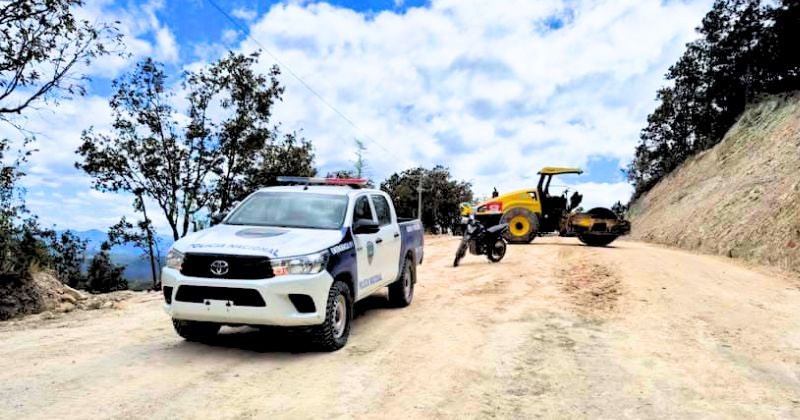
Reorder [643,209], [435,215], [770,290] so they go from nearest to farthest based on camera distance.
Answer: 1. [770,290]
2. [643,209]
3. [435,215]

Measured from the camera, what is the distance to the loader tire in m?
19.2

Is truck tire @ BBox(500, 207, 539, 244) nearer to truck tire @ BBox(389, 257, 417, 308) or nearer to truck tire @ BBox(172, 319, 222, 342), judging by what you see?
truck tire @ BBox(389, 257, 417, 308)

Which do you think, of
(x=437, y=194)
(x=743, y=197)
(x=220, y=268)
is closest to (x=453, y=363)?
(x=220, y=268)

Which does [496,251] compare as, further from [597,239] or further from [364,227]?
[364,227]

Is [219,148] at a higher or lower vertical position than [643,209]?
higher

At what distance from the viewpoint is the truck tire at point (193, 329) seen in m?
6.48

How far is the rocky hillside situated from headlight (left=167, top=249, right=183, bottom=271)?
527 inches

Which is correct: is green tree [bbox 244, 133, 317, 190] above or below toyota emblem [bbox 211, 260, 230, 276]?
above

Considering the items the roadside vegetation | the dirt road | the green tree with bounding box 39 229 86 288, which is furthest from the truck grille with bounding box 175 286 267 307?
the roadside vegetation

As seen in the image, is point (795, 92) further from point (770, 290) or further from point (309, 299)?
point (309, 299)

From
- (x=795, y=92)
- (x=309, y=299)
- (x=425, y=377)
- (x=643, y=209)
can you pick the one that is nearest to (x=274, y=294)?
(x=309, y=299)

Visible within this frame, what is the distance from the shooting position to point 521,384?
509 centimetres

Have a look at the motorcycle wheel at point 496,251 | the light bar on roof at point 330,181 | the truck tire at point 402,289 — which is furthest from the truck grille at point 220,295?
the motorcycle wheel at point 496,251

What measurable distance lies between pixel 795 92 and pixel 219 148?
26601 millimetres
